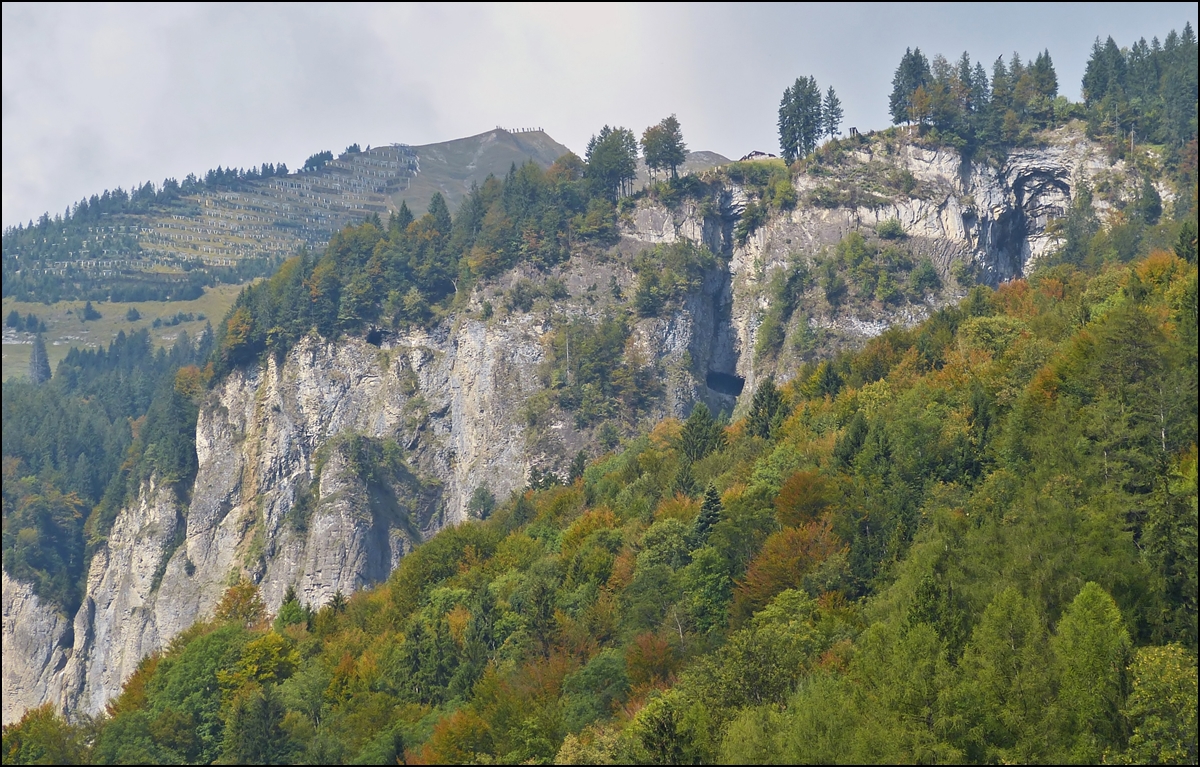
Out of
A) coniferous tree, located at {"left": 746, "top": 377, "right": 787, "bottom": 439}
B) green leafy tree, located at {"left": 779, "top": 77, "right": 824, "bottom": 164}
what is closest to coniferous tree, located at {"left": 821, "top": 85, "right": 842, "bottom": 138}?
green leafy tree, located at {"left": 779, "top": 77, "right": 824, "bottom": 164}

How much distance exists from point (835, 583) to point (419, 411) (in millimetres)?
72475

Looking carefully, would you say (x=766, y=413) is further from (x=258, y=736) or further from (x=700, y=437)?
(x=258, y=736)

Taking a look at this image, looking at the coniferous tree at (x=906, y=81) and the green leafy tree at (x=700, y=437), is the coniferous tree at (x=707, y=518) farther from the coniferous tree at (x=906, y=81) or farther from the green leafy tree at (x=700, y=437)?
the coniferous tree at (x=906, y=81)

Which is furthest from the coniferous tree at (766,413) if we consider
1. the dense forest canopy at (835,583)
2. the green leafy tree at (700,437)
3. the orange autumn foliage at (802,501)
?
the orange autumn foliage at (802,501)

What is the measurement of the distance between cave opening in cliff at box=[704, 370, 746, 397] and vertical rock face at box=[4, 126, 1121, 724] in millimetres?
148

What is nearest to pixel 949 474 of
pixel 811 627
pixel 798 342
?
pixel 811 627

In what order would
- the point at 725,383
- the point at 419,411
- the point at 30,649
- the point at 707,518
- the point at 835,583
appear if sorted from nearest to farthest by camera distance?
A: the point at 835,583 < the point at 707,518 < the point at 419,411 < the point at 725,383 < the point at 30,649

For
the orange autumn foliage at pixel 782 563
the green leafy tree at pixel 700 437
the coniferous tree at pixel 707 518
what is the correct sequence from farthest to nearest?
the green leafy tree at pixel 700 437
the coniferous tree at pixel 707 518
the orange autumn foliage at pixel 782 563

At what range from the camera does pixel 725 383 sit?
124812mm

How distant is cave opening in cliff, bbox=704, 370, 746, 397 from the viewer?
124 metres

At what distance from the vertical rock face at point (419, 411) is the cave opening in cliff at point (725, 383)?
148 millimetres

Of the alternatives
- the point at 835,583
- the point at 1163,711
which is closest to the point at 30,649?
the point at 835,583

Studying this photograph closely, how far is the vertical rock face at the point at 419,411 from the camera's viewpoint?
115 metres

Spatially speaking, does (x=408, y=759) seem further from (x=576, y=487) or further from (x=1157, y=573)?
(x=576, y=487)
